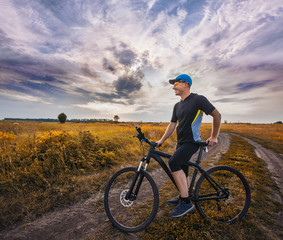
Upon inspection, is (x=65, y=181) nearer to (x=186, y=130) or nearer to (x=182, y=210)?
(x=182, y=210)

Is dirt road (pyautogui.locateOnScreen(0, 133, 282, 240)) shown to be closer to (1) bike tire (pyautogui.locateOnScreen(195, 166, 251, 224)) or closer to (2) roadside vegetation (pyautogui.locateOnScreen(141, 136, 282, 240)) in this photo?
(2) roadside vegetation (pyautogui.locateOnScreen(141, 136, 282, 240))

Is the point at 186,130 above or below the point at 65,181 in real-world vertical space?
above

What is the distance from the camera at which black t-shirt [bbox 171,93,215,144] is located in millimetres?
2645

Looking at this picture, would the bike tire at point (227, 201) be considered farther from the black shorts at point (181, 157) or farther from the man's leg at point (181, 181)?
the black shorts at point (181, 157)

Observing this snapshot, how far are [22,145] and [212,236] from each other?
6.71 m

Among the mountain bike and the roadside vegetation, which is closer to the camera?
the roadside vegetation

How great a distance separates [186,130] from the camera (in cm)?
282

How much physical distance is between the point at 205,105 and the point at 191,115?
0.33 meters

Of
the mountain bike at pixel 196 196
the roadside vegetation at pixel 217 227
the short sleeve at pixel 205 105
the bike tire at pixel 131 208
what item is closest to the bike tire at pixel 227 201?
the mountain bike at pixel 196 196

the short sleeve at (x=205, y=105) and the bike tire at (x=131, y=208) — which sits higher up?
the short sleeve at (x=205, y=105)

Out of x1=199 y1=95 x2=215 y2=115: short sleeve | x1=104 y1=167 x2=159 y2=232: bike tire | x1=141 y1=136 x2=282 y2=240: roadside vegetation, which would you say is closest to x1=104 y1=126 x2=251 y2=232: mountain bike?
x1=104 y1=167 x2=159 y2=232: bike tire

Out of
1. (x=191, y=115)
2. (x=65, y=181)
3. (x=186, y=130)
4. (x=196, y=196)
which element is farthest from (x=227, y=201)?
(x=65, y=181)

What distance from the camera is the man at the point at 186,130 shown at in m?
2.65

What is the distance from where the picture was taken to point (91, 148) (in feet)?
21.0
